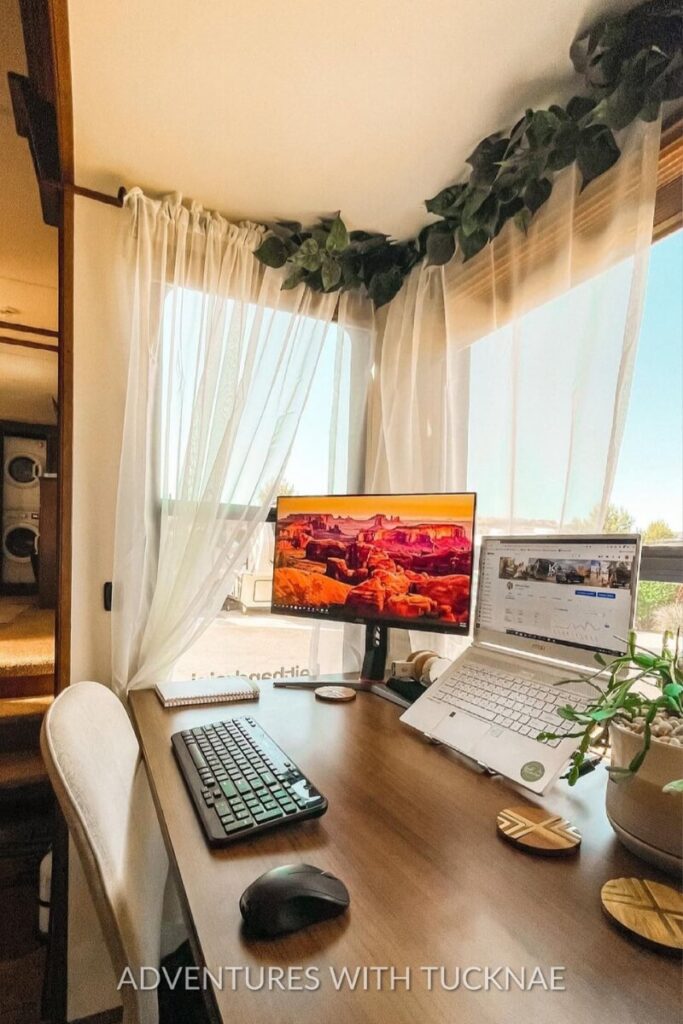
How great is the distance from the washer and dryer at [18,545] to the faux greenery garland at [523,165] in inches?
146

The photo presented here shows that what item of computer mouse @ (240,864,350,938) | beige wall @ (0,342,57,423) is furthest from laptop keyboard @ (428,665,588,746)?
beige wall @ (0,342,57,423)

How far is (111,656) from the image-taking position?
142 centimetres

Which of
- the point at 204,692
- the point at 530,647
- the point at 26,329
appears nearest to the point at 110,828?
the point at 204,692

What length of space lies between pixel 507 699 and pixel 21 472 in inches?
178

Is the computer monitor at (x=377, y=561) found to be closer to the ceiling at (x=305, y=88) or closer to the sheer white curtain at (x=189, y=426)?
the sheer white curtain at (x=189, y=426)

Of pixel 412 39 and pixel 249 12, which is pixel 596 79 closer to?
pixel 412 39

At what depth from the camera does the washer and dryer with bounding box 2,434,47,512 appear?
13.7 feet

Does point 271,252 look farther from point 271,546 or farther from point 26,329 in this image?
point 26,329

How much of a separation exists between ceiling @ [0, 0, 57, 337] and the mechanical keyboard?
1603mm

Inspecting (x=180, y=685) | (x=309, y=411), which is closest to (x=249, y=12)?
(x=309, y=411)

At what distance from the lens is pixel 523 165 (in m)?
1.16

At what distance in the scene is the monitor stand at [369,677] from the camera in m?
1.35

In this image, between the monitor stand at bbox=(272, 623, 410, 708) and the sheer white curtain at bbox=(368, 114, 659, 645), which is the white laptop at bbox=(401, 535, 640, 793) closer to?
the sheer white curtain at bbox=(368, 114, 659, 645)

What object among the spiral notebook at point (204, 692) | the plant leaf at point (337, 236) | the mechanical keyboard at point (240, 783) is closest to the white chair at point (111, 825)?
the mechanical keyboard at point (240, 783)
